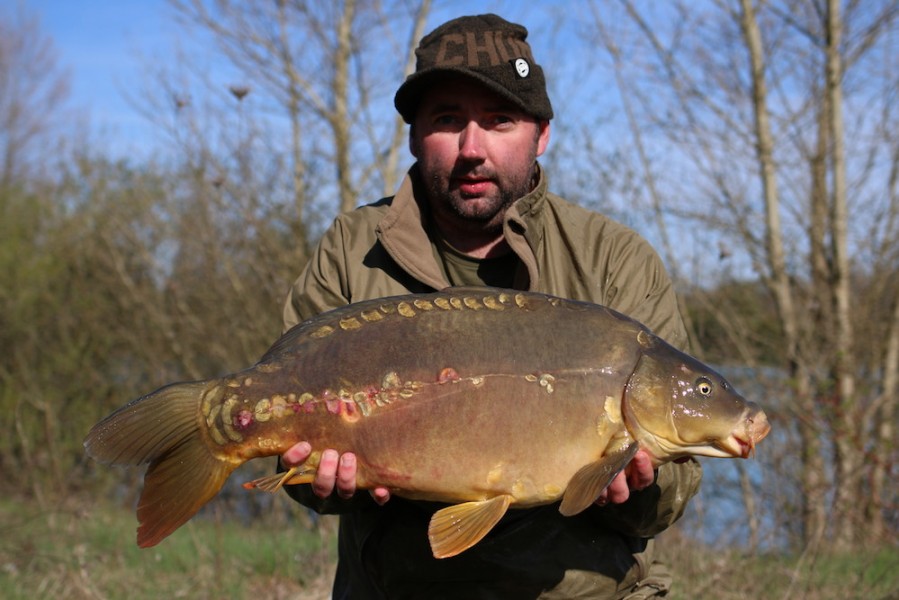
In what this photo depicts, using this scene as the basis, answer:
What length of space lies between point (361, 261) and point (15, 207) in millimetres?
10035

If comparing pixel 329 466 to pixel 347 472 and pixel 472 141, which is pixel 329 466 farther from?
pixel 472 141

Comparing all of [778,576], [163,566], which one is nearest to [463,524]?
[778,576]

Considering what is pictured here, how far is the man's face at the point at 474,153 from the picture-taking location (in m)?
2.92

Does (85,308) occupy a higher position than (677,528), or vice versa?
(85,308)

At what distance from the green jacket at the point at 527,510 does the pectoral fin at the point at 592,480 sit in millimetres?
358

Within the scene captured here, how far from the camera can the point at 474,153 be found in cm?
290

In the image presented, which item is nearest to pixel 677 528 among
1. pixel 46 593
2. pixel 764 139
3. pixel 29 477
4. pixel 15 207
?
pixel 46 593

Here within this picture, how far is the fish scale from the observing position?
2285mm

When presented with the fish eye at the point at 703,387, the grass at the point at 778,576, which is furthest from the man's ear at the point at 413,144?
the grass at the point at 778,576

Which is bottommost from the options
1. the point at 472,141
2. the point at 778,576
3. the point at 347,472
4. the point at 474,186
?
the point at 778,576

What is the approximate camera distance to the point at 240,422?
2.33m

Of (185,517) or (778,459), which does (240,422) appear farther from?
(778,459)

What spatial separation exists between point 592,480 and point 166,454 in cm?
99

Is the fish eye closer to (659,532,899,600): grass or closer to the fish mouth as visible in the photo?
the fish mouth
